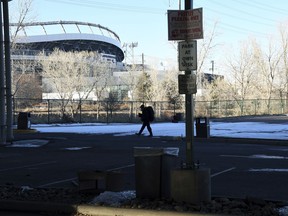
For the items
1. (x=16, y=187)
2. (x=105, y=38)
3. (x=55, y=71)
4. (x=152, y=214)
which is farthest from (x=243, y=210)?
(x=105, y=38)

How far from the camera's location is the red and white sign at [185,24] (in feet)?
25.1

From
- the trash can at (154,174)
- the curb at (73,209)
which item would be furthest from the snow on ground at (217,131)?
the curb at (73,209)

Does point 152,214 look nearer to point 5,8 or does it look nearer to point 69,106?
point 5,8

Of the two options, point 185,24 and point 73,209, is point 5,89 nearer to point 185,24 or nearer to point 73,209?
point 73,209

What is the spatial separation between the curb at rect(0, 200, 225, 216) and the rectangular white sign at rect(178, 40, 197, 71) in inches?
89.1

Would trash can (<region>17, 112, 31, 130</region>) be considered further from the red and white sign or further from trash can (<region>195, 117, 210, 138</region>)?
the red and white sign

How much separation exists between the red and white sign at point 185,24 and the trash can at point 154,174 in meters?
1.87

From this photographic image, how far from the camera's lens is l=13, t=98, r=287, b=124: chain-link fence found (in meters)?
40.7

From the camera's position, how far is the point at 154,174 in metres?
7.99

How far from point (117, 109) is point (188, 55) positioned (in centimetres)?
3886

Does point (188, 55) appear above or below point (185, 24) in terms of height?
below

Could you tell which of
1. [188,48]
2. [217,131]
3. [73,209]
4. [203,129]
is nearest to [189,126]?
[188,48]

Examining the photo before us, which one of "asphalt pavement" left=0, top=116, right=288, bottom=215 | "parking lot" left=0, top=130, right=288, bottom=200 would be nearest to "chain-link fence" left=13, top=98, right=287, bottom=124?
"parking lot" left=0, top=130, right=288, bottom=200

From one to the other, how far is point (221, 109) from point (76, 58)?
68.0ft
